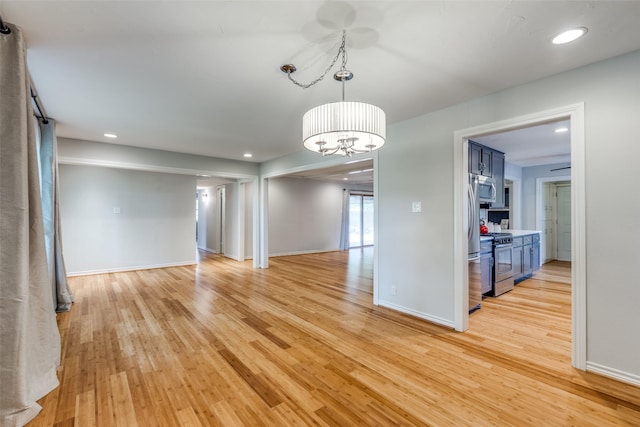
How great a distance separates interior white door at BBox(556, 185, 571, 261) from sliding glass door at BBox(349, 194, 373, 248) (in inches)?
228

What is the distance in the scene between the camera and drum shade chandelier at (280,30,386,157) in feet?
5.80

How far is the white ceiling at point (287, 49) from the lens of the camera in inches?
67.2

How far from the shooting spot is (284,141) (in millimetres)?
4859

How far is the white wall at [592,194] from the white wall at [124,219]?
5769mm

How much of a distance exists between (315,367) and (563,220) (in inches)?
328

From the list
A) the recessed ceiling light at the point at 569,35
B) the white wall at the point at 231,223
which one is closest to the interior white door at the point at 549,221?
the recessed ceiling light at the point at 569,35

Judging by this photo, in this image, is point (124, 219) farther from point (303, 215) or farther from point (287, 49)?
point (287, 49)

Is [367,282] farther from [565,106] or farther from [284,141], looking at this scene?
[565,106]

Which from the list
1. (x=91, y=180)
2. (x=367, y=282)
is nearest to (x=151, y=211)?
(x=91, y=180)

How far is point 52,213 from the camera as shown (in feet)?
11.8

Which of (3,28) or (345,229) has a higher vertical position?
(3,28)

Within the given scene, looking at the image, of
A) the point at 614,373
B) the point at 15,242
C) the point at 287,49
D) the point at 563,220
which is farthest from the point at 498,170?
the point at 15,242

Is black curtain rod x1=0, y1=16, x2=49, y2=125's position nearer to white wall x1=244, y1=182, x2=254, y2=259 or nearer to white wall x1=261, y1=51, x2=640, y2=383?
white wall x1=261, y1=51, x2=640, y2=383

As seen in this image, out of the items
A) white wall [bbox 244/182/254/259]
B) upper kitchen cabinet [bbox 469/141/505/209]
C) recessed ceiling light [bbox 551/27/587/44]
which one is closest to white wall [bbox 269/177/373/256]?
white wall [bbox 244/182/254/259]
